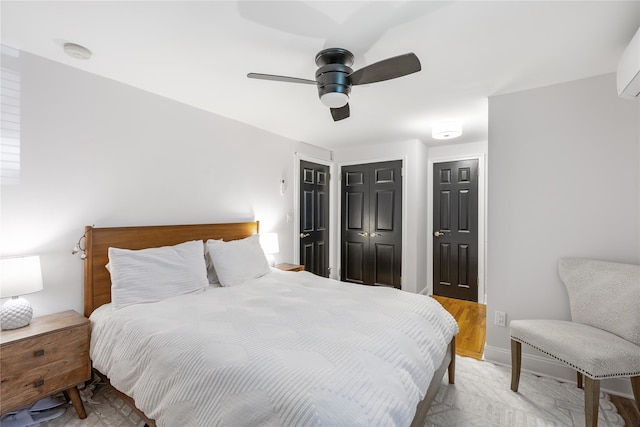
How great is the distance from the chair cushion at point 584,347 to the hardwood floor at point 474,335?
444 millimetres

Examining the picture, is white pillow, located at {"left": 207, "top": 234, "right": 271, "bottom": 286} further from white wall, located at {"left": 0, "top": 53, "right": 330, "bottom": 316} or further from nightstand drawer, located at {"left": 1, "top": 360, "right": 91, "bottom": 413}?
nightstand drawer, located at {"left": 1, "top": 360, "right": 91, "bottom": 413}

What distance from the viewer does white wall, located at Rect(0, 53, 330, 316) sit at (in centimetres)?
195

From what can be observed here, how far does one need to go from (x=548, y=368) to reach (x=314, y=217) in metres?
3.19

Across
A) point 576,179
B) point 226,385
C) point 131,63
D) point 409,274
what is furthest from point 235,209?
point 576,179

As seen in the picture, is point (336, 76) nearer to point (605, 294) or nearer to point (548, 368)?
point (605, 294)

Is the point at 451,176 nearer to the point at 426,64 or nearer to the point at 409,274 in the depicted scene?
the point at 409,274

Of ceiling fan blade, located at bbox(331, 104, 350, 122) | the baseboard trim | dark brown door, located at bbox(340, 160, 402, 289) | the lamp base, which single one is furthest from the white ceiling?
the baseboard trim

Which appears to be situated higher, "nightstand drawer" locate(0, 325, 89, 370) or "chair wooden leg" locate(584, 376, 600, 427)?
"nightstand drawer" locate(0, 325, 89, 370)

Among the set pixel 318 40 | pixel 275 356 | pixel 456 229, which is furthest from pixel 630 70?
pixel 456 229

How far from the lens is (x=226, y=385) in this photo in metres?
1.17

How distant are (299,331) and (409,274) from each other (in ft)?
9.99

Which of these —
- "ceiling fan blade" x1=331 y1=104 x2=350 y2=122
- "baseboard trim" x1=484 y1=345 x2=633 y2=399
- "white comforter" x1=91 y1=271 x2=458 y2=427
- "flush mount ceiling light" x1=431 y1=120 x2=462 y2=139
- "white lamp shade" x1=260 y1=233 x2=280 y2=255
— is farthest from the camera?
"white lamp shade" x1=260 y1=233 x2=280 y2=255

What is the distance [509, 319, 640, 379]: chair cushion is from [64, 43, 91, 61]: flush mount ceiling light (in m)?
3.52

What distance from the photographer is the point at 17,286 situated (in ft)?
5.47
